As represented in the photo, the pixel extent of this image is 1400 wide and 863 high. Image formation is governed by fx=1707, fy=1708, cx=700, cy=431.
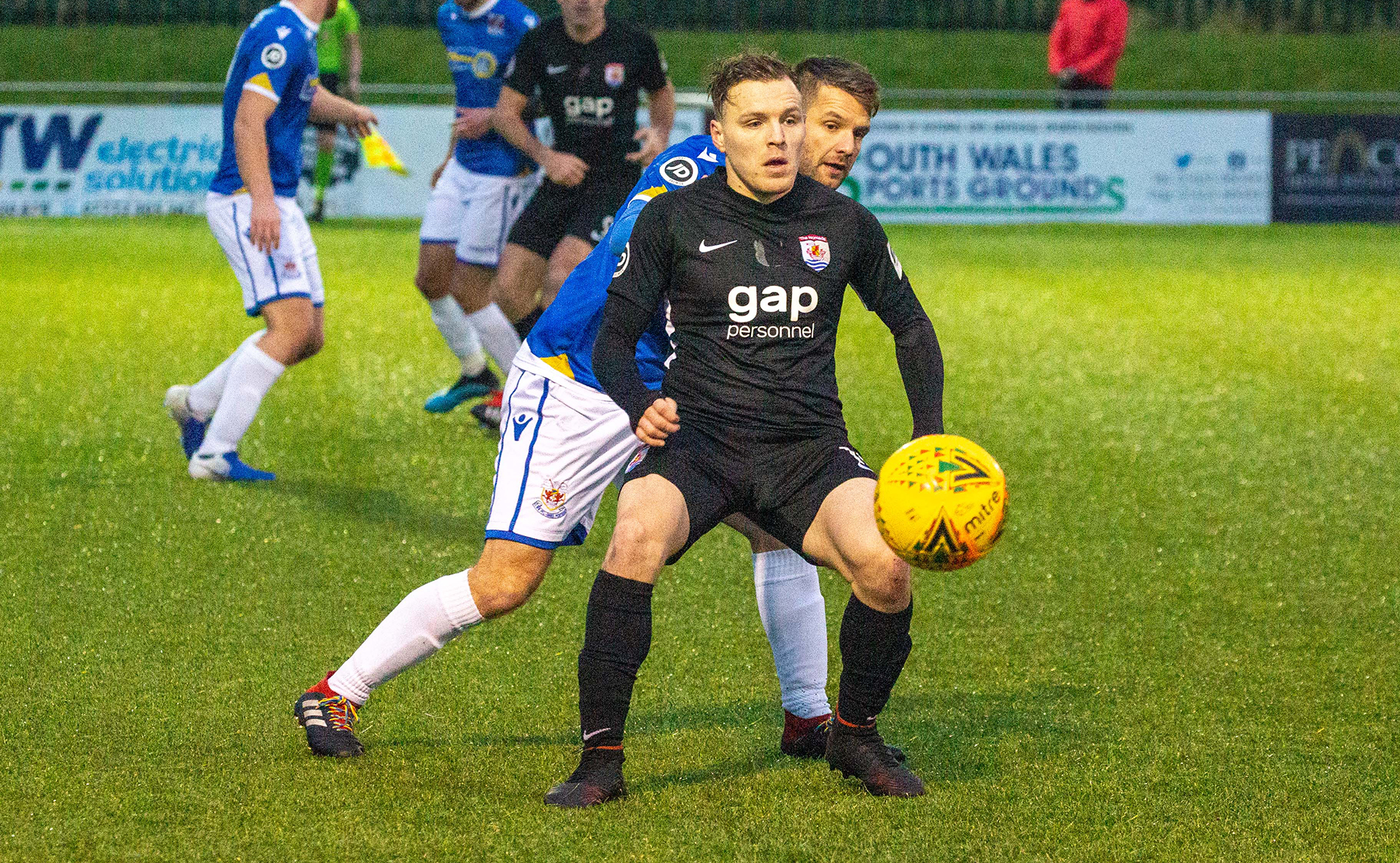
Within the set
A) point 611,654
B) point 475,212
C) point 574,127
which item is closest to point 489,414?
point 475,212

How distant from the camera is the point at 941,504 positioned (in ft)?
12.2

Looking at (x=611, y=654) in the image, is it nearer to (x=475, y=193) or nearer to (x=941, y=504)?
(x=941, y=504)

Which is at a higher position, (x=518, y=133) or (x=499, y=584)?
(x=518, y=133)

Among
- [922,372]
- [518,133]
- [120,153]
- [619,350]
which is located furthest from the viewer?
[120,153]

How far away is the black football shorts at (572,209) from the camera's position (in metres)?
8.62

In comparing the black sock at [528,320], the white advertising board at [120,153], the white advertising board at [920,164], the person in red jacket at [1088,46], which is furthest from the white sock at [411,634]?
the person in red jacket at [1088,46]

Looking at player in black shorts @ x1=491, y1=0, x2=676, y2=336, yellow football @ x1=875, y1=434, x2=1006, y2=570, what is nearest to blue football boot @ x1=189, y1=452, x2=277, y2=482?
player in black shorts @ x1=491, y1=0, x2=676, y2=336

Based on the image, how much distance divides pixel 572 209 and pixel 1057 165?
11.8 meters

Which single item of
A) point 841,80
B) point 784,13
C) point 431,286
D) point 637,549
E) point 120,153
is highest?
point 841,80

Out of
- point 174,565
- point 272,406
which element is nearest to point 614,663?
point 174,565

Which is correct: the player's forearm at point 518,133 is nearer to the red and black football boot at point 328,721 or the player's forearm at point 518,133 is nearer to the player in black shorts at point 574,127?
the player in black shorts at point 574,127

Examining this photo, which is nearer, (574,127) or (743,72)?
(743,72)

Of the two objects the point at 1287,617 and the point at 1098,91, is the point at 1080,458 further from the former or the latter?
the point at 1098,91

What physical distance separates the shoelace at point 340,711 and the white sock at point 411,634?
2cm
